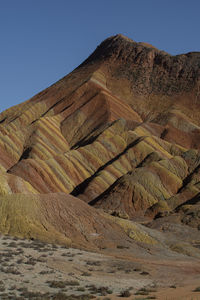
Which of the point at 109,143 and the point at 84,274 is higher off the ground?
the point at 109,143

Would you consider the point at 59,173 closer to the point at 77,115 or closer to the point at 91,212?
the point at 77,115

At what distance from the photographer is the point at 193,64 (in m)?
112

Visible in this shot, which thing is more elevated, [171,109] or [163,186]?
[171,109]

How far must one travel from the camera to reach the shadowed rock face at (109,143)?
45.5 metres

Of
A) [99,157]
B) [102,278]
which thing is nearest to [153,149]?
[99,157]

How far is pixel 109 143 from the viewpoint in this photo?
268 feet

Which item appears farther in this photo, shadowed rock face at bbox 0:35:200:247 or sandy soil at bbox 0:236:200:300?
shadowed rock face at bbox 0:35:200:247

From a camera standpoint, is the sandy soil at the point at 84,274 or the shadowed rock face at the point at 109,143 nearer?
the sandy soil at the point at 84,274

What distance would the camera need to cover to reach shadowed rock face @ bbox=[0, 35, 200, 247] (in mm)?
45469

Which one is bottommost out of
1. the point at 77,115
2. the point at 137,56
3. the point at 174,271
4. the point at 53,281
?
the point at 174,271

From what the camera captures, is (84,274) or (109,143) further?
(109,143)

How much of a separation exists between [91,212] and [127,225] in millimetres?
3359

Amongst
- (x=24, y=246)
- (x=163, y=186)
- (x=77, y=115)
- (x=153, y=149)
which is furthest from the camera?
(x=77, y=115)

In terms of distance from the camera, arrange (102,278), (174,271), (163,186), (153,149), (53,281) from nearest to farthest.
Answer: (53,281)
(102,278)
(174,271)
(163,186)
(153,149)
